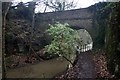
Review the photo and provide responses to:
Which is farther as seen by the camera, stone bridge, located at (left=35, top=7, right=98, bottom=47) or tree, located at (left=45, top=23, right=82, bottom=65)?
stone bridge, located at (left=35, top=7, right=98, bottom=47)

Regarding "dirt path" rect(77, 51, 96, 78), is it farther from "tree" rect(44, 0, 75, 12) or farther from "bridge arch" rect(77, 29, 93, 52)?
"tree" rect(44, 0, 75, 12)

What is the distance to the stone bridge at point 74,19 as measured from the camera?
384cm

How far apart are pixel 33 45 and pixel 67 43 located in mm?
734

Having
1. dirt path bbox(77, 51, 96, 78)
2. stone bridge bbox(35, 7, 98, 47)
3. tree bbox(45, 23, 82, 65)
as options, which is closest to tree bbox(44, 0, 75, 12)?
stone bridge bbox(35, 7, 98, 47)

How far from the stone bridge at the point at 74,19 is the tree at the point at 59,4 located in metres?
0.09

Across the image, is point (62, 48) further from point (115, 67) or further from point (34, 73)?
point (115, 67)

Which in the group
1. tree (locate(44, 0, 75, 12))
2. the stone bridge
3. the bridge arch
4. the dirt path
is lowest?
the dirt path

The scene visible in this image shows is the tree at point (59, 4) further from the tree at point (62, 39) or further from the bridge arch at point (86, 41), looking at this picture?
the bridge arch at point (86, 41)

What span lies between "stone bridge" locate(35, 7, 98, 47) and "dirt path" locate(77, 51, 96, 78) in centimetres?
38

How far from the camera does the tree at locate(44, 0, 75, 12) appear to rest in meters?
3.63

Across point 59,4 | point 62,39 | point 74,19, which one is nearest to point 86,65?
point 62,39

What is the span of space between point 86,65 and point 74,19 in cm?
101

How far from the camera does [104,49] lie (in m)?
3.64

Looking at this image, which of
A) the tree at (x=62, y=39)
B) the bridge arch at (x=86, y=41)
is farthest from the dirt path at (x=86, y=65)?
the tree at (x=62, y=39)
